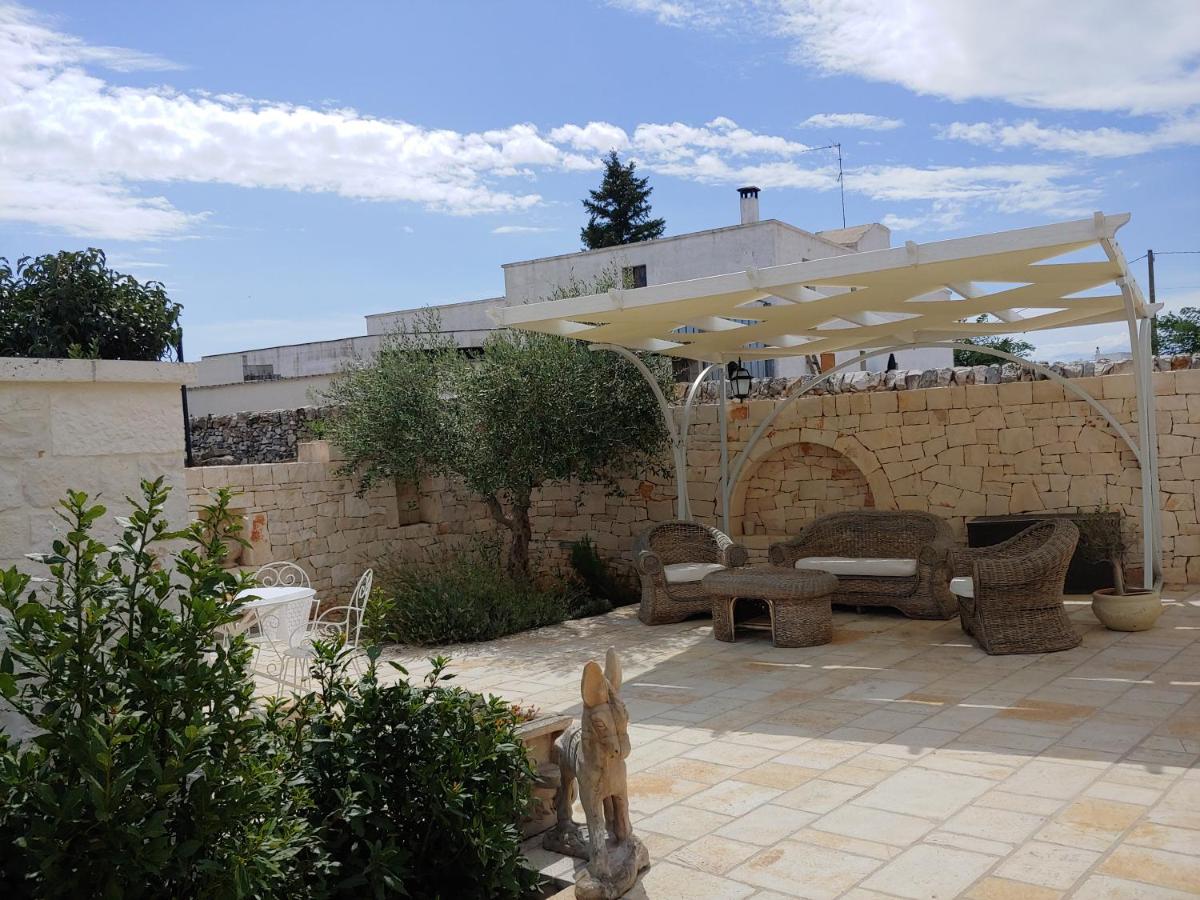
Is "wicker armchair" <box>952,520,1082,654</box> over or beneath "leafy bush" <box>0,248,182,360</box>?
beneath

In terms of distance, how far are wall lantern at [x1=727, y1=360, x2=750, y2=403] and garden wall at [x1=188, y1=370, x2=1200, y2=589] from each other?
87 cm

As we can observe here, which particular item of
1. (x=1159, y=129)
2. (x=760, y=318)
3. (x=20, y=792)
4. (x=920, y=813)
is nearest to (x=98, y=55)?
(x=760, y=318)

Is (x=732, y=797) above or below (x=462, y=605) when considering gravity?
below

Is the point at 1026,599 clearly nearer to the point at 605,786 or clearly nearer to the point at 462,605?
the point at 605,786

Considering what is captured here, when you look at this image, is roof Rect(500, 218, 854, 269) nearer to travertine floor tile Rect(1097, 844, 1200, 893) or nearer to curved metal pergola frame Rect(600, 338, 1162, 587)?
curved metal pergola frame Rect(600, 338, 1162, 587)

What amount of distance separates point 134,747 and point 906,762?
3.46 metres

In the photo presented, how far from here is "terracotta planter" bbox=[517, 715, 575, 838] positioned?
3.75m

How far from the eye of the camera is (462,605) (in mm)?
8141

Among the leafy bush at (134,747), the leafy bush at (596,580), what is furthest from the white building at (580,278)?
the leafy bush at (134,747)

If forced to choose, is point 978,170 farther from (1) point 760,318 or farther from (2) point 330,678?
(2) point 330,678

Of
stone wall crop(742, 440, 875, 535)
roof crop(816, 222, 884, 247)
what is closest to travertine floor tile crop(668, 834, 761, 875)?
stone wall crop(742, 440, 875, 535)

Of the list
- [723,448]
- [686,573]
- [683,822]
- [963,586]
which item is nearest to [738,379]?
[723,448]

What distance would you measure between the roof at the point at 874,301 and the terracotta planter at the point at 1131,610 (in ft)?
6.76

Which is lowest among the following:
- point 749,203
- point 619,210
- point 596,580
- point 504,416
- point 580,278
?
point 596,580
